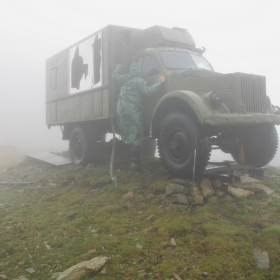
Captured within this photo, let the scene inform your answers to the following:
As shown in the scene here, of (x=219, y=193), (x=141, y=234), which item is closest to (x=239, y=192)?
(x=219, y=193)

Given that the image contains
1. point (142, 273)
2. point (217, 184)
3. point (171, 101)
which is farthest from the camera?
point (171, 101)

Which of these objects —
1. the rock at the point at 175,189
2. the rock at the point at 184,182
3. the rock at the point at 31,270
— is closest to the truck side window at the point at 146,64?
the rock at the point at 184,182

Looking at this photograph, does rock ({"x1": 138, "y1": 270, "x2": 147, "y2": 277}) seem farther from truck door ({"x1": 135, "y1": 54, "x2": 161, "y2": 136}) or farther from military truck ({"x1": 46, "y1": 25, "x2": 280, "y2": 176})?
truck door ({"x1": 135, "y1": 54, "x2": 161, "y2": 136})

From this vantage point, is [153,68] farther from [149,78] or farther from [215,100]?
[215,100]

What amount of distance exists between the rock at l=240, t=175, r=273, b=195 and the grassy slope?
207mm

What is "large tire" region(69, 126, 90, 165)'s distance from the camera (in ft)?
30.0

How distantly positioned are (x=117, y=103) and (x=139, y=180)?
1764 millimetres

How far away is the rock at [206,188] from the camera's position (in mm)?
5586

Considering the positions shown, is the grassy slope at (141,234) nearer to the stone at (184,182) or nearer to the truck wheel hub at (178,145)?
the stone at (184,182)

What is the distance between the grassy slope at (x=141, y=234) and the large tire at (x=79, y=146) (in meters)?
2.11

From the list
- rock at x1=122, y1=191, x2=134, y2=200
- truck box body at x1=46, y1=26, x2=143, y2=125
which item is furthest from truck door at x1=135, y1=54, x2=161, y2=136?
rock at x1=122, y1=191, x2=134, y2=200

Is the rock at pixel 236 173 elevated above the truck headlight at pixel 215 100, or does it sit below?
below

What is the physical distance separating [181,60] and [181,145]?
2303mm

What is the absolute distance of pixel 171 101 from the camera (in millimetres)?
6398
